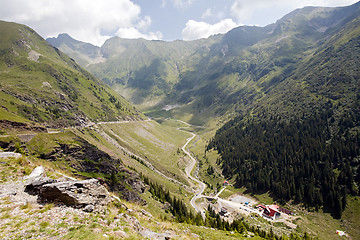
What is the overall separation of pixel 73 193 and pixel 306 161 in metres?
147

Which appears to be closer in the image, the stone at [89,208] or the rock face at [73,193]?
the rock face at [73,193]

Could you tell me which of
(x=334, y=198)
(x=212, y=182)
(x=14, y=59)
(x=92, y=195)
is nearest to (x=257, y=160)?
(x=212, y=182)

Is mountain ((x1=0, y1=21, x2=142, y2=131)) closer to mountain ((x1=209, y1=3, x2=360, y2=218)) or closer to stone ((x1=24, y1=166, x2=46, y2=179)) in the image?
stone ((x1=24, y1=166, x2=46, y2=179))

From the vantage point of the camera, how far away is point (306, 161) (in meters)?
124

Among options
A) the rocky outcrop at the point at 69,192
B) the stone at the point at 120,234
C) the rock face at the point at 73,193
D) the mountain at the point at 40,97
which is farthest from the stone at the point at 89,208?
the mountain at the point at 40,97

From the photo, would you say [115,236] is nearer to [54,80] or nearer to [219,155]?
[219,155]

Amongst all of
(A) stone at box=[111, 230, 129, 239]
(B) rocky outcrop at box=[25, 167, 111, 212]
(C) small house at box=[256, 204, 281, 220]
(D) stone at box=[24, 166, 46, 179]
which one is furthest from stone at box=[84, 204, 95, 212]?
(C) small house at box=[256, 204, 281, 220]

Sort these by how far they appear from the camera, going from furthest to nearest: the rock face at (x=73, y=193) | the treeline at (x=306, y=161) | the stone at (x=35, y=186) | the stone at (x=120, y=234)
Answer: the treeline at (x=306, y=161) < the stone at (x=35, y=186) < the rock face at (x=73, y=193) < the stone at (x=120, y=234)

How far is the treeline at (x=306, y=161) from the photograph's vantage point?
10076 cm

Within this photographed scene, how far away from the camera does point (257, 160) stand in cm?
15350

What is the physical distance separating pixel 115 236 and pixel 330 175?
135m

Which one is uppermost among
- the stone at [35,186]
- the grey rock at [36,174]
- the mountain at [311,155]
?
the grey rock at [36,174]

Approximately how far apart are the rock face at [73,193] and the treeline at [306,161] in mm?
116709

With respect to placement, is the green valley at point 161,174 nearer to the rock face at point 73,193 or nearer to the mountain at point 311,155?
the rock face at point 73,193
